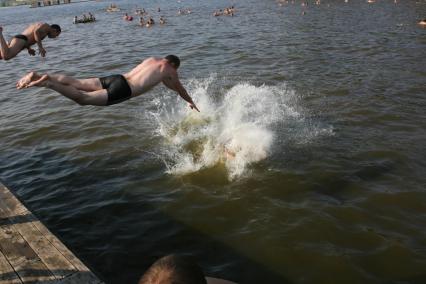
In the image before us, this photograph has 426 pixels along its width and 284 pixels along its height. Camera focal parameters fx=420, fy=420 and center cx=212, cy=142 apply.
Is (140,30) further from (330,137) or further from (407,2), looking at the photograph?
(330,137)

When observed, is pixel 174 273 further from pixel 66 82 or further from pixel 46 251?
pixel 66 82

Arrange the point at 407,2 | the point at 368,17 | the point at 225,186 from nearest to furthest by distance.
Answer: the point at 225,186 < the point at 368,17 < the point at 407,2

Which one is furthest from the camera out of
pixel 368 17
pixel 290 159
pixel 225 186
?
pixel 368 17

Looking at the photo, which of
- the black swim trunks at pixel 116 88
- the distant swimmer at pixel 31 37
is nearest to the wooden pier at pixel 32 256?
the black swim trunks at pixel 116 88

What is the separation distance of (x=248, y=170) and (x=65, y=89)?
4586 mm

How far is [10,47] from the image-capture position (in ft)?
27.0

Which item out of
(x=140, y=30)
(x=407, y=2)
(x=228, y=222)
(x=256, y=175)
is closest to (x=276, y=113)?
(x=256, y=175)

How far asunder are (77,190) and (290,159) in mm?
4935

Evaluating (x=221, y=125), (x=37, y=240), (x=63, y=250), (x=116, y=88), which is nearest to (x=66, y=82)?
(x=116, y=88)

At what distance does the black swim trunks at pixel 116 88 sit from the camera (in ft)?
23.3

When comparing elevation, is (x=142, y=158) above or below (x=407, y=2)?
below

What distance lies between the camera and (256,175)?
930cm

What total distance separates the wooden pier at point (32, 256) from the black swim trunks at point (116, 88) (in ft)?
7.67

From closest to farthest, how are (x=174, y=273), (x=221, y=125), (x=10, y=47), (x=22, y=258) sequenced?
(x=174, y=273)
(x=22, y=258)
(x=10, y=47)
(x=221, y=125)
